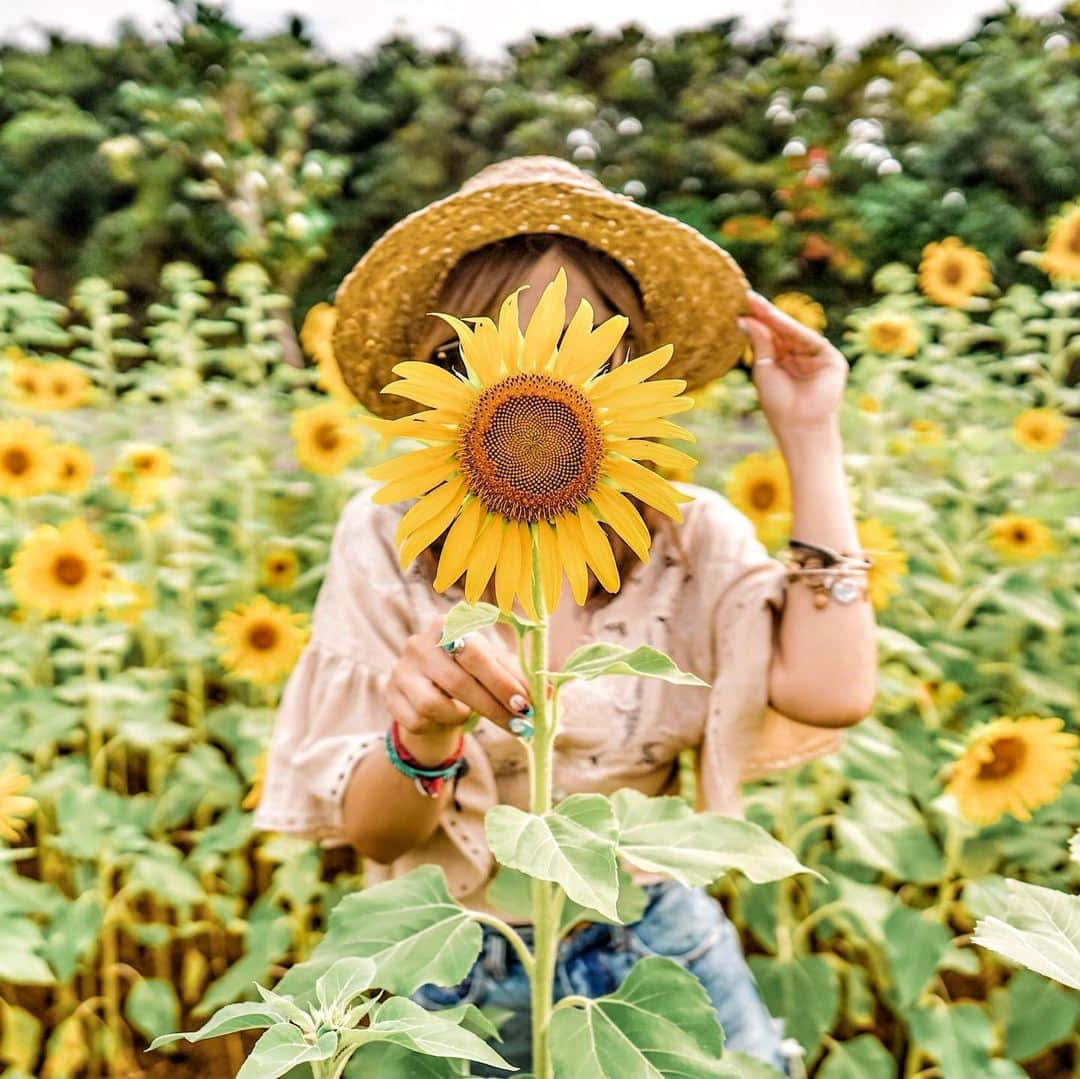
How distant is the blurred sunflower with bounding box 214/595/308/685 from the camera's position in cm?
174

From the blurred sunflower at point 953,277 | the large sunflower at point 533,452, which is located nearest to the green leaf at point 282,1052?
the large sunflower at point 533,452

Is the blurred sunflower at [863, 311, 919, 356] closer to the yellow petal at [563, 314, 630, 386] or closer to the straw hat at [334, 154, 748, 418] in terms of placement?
the straw hat at [334, 154, 748, 418]

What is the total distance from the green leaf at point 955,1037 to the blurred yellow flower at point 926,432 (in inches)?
39.1

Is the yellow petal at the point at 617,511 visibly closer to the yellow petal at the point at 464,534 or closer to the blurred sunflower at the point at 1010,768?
the yellow petal at the point at 464,534

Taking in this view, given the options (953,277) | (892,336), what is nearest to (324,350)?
(892,336)

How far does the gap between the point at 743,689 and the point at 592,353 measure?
1.84 feet

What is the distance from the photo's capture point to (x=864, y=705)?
3.37 feet

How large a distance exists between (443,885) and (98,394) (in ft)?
6.16

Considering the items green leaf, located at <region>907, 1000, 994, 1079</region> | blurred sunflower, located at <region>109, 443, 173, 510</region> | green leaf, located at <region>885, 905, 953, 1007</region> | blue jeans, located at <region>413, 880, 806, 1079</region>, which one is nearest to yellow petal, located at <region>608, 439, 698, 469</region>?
blue jeans, located at <region>413, 880, 806, 1079</region>

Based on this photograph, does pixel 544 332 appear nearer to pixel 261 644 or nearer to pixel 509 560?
pixel 509 560

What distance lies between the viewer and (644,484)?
596 mm

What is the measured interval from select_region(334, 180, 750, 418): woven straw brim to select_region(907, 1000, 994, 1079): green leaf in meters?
0.93

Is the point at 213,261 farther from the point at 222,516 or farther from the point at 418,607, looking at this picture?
the point at 418,607

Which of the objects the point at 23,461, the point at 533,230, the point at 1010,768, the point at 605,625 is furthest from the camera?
the point at 23,461
